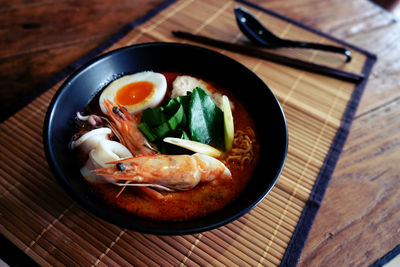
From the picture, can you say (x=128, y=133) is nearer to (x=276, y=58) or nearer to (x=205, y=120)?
(x=205, y=120)

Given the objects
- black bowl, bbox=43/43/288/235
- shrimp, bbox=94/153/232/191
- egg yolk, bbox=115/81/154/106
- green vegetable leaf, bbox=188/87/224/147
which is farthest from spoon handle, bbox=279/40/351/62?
shrimp, bbox=94/153/232/191

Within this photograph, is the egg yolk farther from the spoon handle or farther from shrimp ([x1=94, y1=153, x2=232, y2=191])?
the spoon handle

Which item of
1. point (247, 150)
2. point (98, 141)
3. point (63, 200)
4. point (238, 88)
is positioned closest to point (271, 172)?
point (247, 150)

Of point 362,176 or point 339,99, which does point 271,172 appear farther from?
point 339,99

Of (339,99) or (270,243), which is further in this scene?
(339,99)

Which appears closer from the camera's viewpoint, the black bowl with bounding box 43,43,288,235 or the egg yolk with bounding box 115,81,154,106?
the black bowl with bounding box 43,43,288,235
